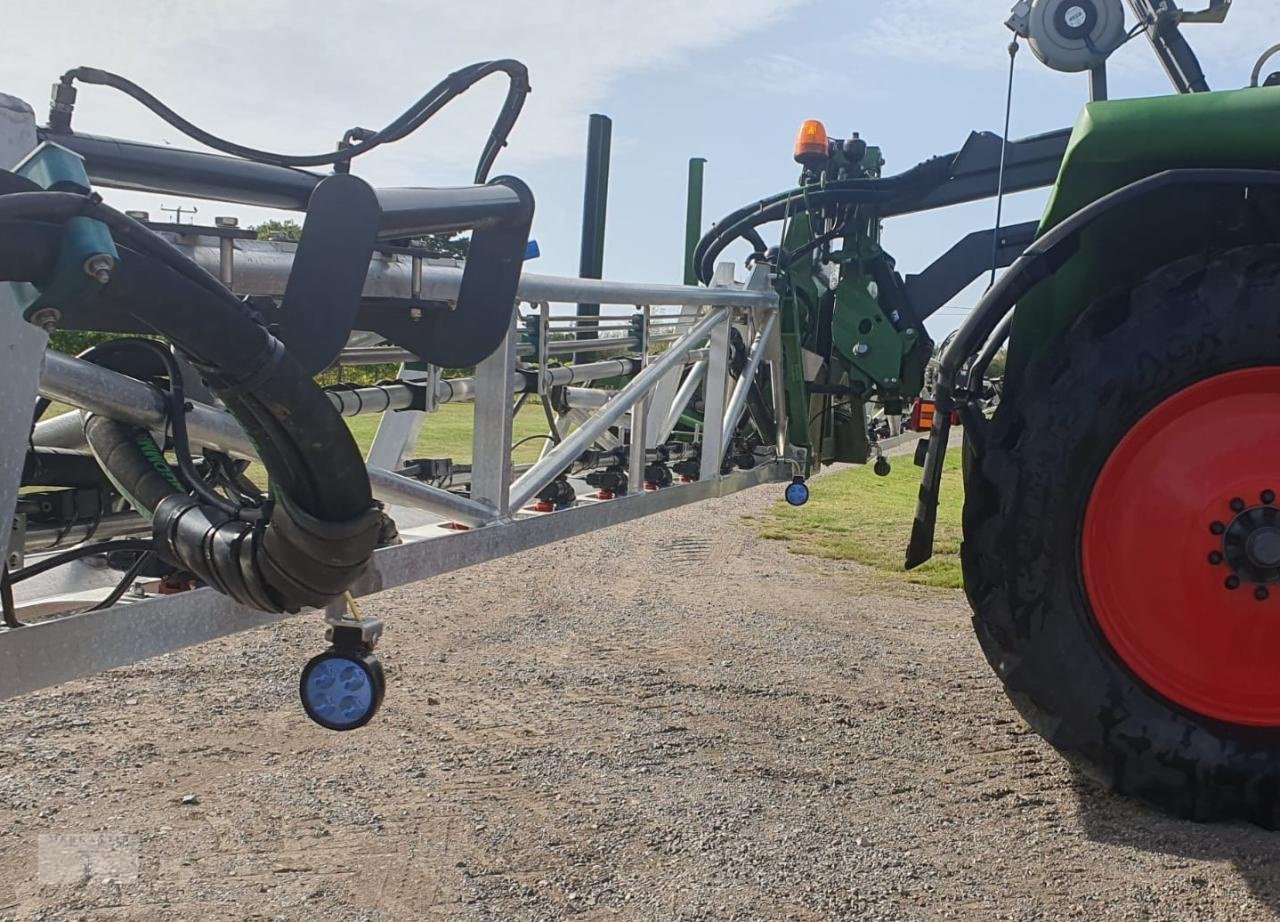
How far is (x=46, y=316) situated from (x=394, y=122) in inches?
35.1

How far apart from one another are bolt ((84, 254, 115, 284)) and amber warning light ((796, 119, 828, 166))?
11.9 ft

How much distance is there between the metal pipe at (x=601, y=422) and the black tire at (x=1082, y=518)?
47.7 inches

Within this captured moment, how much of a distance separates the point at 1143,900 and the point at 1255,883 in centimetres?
23


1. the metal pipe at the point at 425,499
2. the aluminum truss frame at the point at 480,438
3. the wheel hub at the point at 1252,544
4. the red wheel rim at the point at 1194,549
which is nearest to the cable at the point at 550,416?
the aluminum truss frame at the point at 480,438

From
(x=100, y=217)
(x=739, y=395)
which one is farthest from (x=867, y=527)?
(x=100, y=217)

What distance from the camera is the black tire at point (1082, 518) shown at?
7.07 feet

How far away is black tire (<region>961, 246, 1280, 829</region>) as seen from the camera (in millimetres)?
2156

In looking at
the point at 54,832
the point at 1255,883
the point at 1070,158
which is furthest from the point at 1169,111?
the point at 54,832

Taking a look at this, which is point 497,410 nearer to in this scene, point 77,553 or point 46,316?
point 77,553

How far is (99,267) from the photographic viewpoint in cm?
128

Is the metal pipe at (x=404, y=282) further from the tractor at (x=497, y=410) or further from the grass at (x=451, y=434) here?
the grass at (x=451, y=434)

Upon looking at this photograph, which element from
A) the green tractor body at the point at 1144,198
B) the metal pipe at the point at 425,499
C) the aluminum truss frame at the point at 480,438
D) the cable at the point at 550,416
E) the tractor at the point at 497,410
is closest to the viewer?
the tractor at the point at 497,410

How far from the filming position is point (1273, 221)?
2.31 meters
